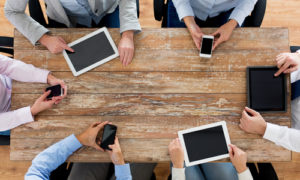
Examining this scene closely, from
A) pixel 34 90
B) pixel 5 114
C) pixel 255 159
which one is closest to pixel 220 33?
pixel 255 159

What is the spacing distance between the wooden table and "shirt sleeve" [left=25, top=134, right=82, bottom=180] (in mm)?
51

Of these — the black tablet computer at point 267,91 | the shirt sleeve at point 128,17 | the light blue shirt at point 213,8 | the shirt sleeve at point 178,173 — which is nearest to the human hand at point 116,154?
the shirt sleeve at point 178,173

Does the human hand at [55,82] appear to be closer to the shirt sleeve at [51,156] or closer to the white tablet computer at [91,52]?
the white tablet computer at [91,52]

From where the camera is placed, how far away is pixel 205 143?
127 cm

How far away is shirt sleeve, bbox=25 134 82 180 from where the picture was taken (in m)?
1.24

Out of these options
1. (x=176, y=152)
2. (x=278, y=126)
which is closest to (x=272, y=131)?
(x=278, y=126)

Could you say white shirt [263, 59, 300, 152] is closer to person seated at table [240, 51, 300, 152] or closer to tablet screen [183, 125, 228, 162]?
person seated at table [240, 51, 300, 152]

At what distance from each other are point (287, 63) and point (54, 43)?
126cm

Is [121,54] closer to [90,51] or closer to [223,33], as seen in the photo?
[90,51]

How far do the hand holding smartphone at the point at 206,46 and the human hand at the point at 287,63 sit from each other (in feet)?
1.23

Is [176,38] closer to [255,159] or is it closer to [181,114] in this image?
[181,114]

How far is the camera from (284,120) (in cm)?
131

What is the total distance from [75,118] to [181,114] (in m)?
0.58

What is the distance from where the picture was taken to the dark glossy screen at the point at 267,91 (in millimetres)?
1293
